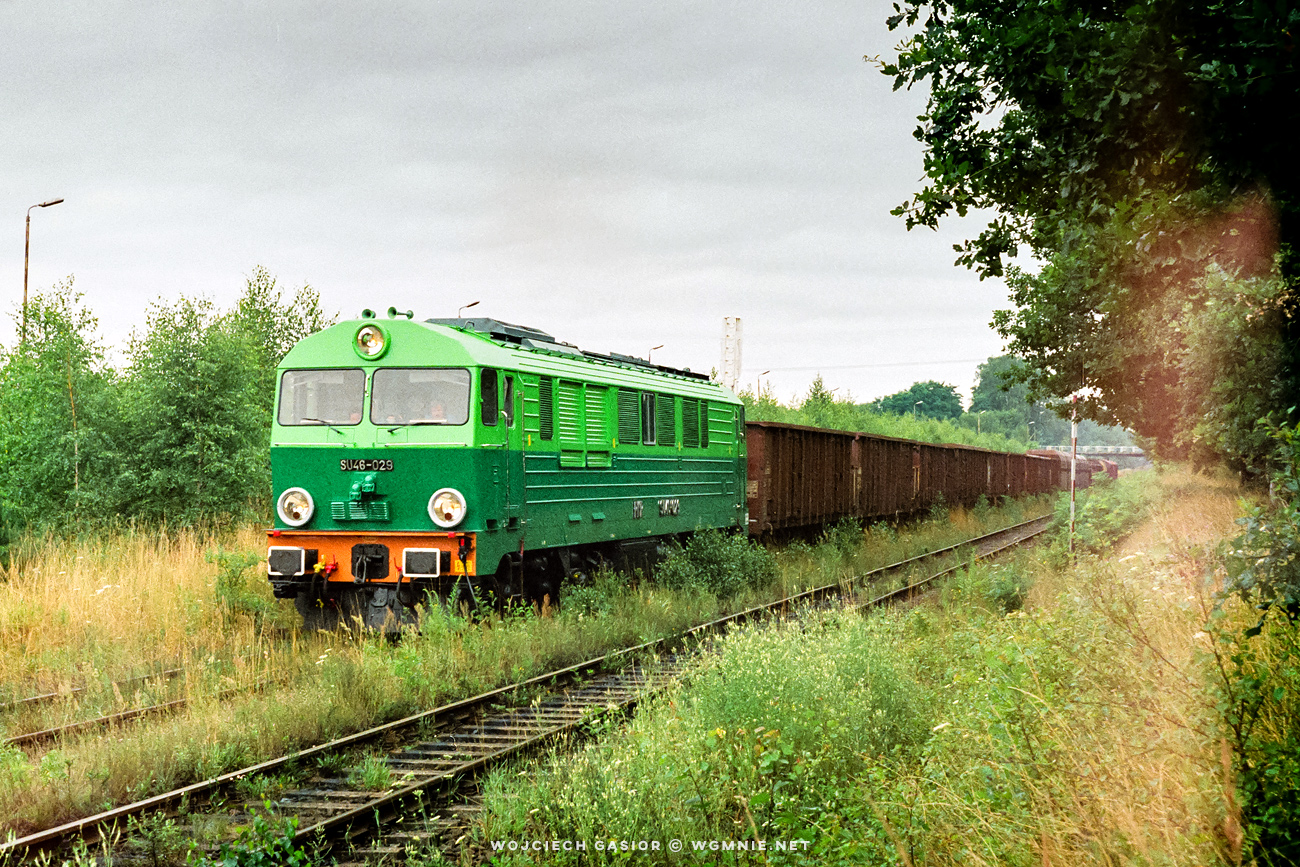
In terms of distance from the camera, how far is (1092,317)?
23.0 m

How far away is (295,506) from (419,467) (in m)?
1.52

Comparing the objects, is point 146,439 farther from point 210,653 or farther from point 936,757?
point 936,757

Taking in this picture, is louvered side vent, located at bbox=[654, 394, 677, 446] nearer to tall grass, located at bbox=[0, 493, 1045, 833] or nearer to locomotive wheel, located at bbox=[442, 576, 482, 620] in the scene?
tall grass, located at bbox=[0, 493, 1045, 833]

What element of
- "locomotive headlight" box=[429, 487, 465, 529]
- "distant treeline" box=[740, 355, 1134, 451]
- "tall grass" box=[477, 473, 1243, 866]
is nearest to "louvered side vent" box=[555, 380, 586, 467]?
"locomotive headlight" box=[429, 487, 465, 529]

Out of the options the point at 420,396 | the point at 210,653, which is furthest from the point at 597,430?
the point at 210,653

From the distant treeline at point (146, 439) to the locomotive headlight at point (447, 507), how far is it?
26.1 feet

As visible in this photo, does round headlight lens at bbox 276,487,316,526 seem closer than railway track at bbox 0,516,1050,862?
No

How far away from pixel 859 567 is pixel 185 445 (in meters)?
12.1

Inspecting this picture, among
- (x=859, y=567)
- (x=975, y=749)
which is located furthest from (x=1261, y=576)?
(x=859, y=567)

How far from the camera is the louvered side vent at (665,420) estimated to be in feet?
47.0

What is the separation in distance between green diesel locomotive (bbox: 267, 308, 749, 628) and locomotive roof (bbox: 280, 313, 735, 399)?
18 mm

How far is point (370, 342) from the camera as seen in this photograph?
434 inches

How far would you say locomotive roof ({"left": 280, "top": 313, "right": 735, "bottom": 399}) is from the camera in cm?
1073

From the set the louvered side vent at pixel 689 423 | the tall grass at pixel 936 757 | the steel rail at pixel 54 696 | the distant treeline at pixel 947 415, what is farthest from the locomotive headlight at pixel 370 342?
the distant treeline at pixel 947 415
